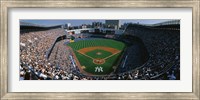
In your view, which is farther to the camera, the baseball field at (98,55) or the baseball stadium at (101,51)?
the baseball field at (98,55)

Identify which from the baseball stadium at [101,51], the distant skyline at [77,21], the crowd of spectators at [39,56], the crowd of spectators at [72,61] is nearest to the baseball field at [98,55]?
the baseball stadium at [101,51]

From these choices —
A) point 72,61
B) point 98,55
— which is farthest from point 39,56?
point 98,55

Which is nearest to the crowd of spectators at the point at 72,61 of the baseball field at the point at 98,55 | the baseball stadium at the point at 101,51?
the baseball stadium at the point at 101,51

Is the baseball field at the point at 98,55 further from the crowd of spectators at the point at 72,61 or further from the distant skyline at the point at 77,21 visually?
the distant skyline at the point at 77,21

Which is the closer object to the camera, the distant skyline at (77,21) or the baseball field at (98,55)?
the distant skyline at (77,21)

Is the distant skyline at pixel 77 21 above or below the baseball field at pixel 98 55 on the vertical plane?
above

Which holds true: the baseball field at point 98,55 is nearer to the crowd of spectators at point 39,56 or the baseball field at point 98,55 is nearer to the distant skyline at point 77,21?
the crowd of spectators at point 39,56

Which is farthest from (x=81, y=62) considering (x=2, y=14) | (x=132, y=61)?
(x=2, y=14)

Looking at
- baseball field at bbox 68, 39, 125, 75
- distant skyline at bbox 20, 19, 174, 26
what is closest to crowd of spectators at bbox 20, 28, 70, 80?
distant skyline at bbox 20, 19, 174, 26

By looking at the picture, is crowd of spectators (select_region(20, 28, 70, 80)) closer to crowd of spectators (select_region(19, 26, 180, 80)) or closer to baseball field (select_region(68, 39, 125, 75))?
crowd of spectators (select_region(19, 26, 180, 80))
